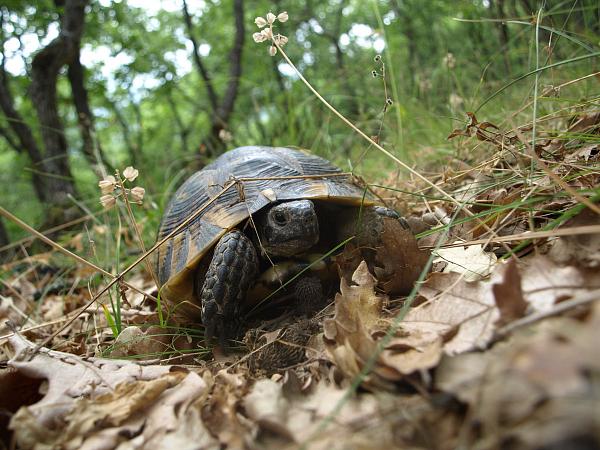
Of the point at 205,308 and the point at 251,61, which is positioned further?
the point at 251,61

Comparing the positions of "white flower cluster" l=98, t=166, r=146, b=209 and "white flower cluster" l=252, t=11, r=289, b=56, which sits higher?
"white flower cluster" l=252, t=11, r=289, b=56

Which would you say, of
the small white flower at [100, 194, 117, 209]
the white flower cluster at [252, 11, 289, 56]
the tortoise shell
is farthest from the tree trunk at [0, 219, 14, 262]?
the white flower cluster at [252, 11, 289, 56]

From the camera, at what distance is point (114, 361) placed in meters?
1.46

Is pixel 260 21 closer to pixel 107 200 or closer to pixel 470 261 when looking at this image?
pixel 107 200

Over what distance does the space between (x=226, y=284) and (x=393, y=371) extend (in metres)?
0.94

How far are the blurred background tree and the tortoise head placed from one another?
1.35 ft

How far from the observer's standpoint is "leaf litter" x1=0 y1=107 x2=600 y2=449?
638mm

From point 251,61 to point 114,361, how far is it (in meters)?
8.74

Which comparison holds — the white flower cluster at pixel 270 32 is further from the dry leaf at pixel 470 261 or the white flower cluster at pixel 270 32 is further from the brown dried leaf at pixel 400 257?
the dry leaf at pixel 470 261

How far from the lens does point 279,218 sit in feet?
5.95

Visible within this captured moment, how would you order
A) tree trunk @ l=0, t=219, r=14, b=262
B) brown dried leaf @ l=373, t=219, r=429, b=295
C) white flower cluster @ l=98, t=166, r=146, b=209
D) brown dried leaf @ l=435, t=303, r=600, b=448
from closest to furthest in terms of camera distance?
brown dried leaf @ l=435, t=303, r=600, b=448
brown dried leaf @ l=373, t=219, r=429, b=295
white flower cluster @ l=98, t=166, r=146, b=209
tree trunk @ l=0, t=219, r=14, b=262

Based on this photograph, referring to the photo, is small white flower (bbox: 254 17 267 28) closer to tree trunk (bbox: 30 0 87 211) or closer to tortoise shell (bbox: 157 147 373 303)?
tortoise shell (bbox: 157 147 373 303)

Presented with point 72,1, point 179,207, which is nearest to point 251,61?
point 72,1

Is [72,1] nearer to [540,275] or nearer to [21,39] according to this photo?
[21,39]
